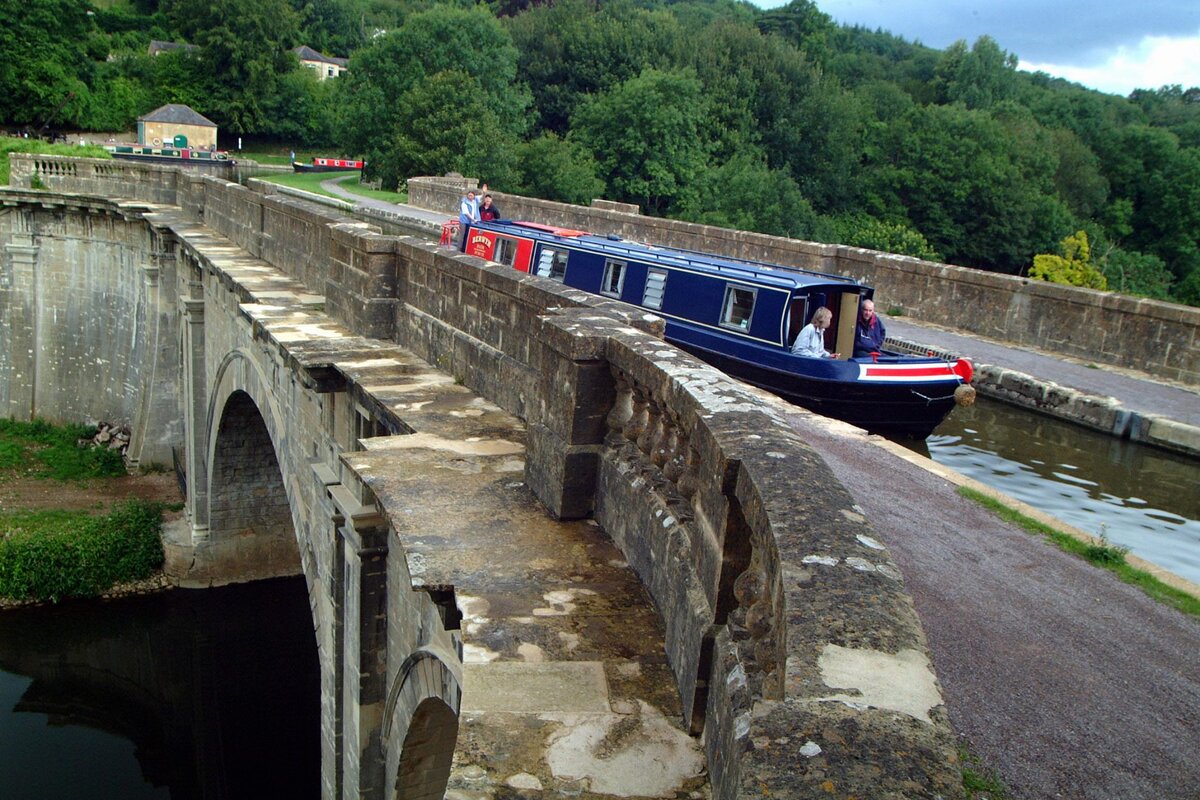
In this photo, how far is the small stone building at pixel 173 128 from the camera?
181 feet

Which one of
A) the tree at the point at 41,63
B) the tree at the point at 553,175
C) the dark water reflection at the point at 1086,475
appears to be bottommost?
the dark water reflection at the point at 1086,475

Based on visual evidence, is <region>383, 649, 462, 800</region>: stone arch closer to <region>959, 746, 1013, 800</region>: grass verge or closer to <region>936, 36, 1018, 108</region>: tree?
<region>959, 746, 1013, 800</region>: grass verge

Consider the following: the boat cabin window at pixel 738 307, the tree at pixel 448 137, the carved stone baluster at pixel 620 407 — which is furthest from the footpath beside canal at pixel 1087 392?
the tree at pixel 448 137

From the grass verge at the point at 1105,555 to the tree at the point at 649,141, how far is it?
1387 inches

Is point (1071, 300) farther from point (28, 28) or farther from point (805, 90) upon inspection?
point (28, 28)

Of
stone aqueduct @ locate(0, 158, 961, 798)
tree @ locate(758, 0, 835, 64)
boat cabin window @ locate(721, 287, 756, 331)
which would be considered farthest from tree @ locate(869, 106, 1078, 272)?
stone aqueduct @ locate(0, 158, 961, 798)

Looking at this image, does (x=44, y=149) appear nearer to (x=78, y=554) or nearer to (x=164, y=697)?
(x=78, y=554)

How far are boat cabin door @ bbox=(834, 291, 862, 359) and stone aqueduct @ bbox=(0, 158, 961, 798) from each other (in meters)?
4.52

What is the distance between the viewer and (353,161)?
60.5m

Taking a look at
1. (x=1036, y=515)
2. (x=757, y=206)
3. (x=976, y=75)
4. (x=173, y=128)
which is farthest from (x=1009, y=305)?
(x=976, y=75)

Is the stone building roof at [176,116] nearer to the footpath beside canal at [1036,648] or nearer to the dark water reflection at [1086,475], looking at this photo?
the dark water reflection at [1086,475]

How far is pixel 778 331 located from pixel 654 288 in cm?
204

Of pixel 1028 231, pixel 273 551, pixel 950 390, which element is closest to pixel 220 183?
pixel 273 551

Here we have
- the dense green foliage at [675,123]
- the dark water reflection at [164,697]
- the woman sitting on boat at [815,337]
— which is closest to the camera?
the woman sitting on boat at [815,337]
